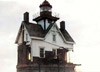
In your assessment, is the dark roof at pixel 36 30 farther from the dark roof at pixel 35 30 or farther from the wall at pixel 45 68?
the wall at pixel 45 68

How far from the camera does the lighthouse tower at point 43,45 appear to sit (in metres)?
38.8

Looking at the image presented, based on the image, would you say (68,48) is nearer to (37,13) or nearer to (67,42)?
(67,42)

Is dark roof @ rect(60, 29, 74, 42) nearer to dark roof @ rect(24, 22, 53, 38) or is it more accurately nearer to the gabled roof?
the gabled roof

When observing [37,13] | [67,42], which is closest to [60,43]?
[67,42]

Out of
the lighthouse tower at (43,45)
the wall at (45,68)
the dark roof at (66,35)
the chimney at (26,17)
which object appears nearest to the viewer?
the wall at (45,68)

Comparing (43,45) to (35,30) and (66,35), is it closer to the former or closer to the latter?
(35,30)

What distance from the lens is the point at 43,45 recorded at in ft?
132

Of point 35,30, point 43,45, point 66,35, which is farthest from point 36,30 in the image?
point 66,35

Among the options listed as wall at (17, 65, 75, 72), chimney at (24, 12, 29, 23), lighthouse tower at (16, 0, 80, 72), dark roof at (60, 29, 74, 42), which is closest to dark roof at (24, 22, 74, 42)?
lighthouse tower at (16, 0, 80, 72)

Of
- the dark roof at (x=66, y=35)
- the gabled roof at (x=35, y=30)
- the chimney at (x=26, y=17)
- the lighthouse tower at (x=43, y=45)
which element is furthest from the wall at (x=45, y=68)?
the chimney at (x=26, y=17)

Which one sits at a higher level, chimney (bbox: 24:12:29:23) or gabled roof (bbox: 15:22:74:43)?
chimney (bbox: 24:12:29:23)

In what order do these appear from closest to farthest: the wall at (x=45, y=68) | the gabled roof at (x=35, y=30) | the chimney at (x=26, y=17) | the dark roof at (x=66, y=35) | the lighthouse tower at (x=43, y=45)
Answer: the wall at (x=45, y=68), the lighthouse tower at (x=43, y=45), the gabled roof at (x=35, y=30), the chimney at (x=26, y=17), the dark roof at (x=66, y=35)

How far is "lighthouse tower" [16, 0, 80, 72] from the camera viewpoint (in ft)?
127

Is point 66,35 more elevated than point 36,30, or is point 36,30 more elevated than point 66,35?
point 36,30
